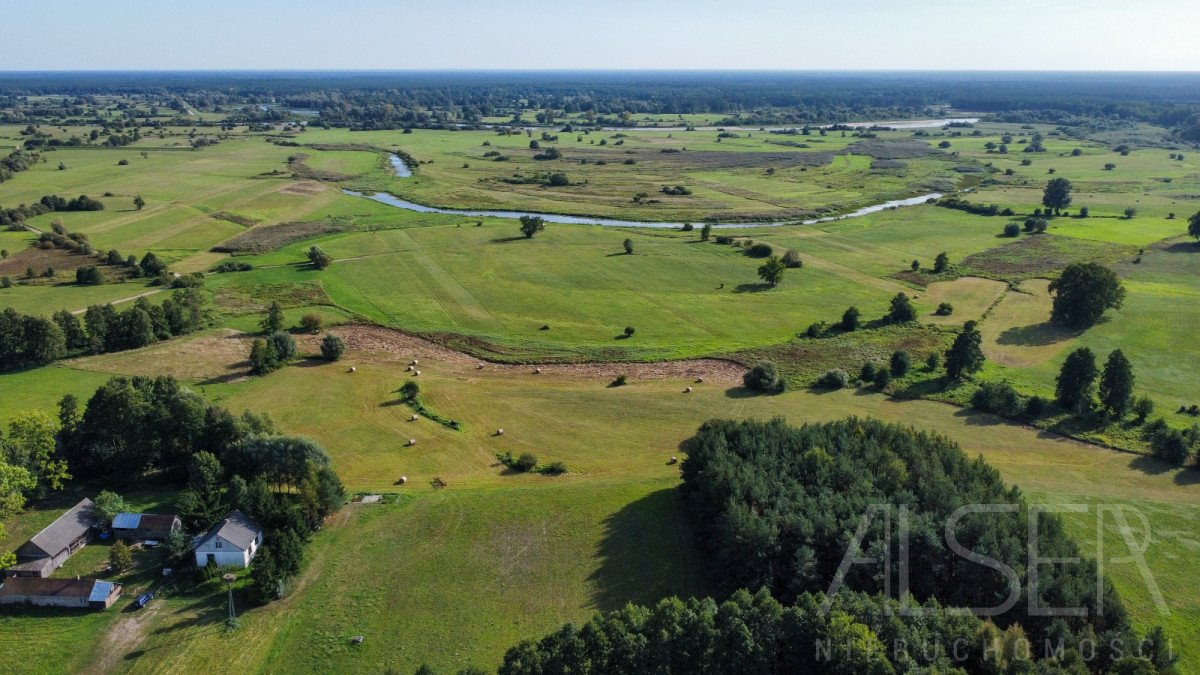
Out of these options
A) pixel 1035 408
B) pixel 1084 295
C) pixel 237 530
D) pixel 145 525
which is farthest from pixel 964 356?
pixel 145 525

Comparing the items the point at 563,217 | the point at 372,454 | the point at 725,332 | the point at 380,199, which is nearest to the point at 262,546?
the point at 372,454

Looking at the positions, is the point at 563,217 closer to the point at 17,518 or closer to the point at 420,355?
the point at 420,355

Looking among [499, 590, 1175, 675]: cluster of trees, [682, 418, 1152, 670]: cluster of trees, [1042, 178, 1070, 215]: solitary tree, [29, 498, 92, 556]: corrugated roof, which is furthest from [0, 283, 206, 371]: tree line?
[1042, 178, 1070, 215]: solitary tree

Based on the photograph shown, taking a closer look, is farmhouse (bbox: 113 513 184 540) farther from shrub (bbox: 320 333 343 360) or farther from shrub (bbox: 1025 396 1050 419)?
shrub (bbox: 1025 396 1050 419)

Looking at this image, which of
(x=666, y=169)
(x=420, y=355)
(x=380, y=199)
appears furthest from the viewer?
(x=666, y=169)

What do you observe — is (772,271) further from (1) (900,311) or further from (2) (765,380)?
(2) (765,380)
